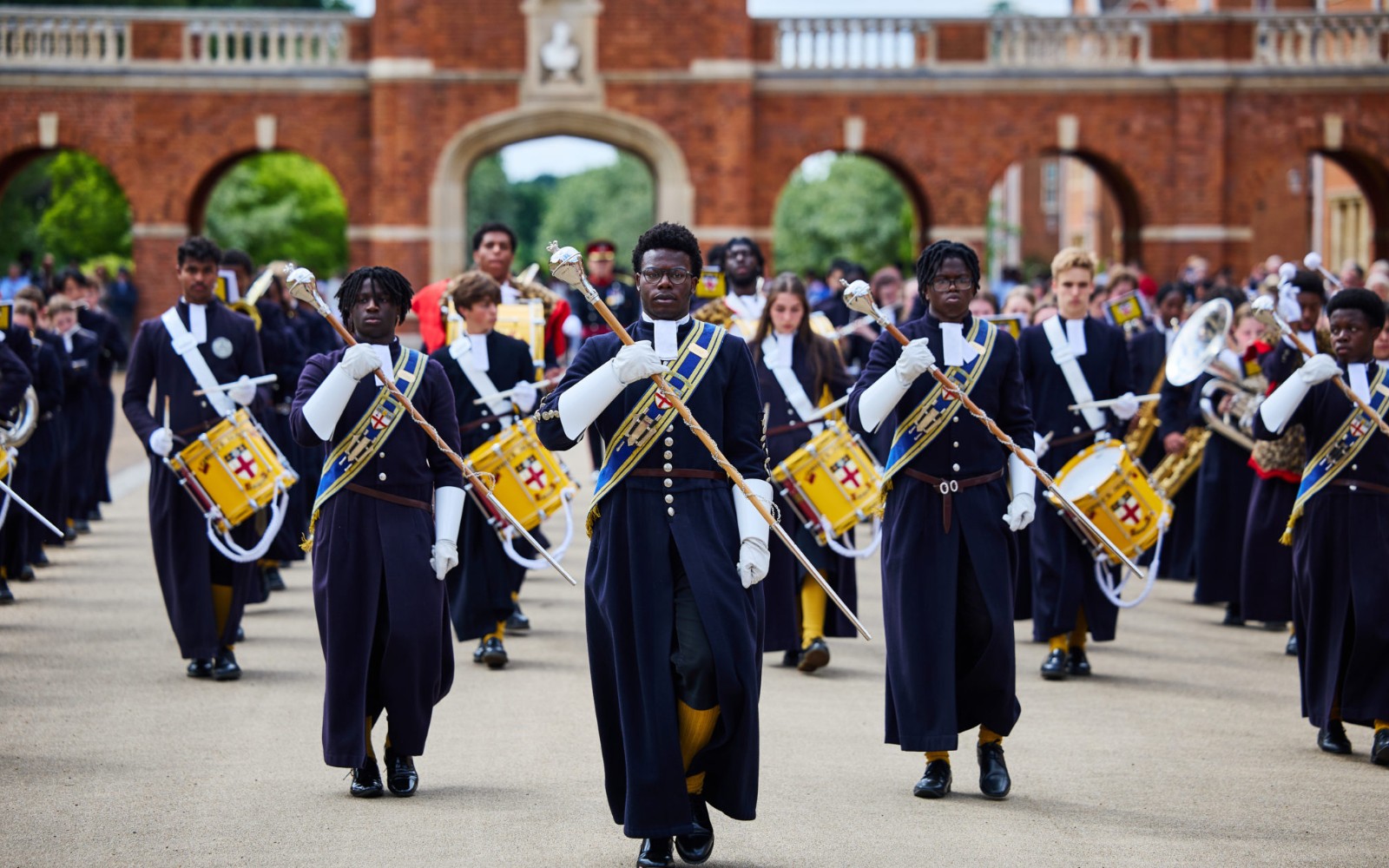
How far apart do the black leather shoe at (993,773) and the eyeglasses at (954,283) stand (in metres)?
1.82

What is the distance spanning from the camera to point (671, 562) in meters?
6.25

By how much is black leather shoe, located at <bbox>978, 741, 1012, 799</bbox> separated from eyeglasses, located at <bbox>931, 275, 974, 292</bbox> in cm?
182

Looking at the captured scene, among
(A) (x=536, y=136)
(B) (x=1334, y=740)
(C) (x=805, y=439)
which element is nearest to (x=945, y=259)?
(B) (x=1334, y=740)

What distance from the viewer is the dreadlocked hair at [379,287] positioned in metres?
7.30

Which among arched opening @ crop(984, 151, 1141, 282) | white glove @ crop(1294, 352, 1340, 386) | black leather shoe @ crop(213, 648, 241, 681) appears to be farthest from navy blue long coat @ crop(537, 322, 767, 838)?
arched opening @ crop(984, 151, 1141, 282)

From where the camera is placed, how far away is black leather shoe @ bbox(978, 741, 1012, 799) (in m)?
7.54

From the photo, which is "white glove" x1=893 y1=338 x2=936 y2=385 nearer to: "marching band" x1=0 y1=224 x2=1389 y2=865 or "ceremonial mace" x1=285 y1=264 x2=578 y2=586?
"marching band" x1=0 y1=224 x2=1389 y2=865

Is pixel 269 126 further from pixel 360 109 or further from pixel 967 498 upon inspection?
pixel 967 498

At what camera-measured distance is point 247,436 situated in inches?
389

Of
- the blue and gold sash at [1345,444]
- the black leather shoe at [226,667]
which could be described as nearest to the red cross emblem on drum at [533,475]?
the black leather shoe at [226,667]

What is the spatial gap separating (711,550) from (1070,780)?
2.48m

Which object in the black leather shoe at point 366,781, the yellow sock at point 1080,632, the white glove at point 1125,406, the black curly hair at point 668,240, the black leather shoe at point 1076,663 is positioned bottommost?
the black leather shoe at point 1076,663

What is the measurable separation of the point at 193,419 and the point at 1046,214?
62.0 metres

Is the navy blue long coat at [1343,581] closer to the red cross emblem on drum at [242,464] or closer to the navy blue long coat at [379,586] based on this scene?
the navy blue long coat at [379,586]
